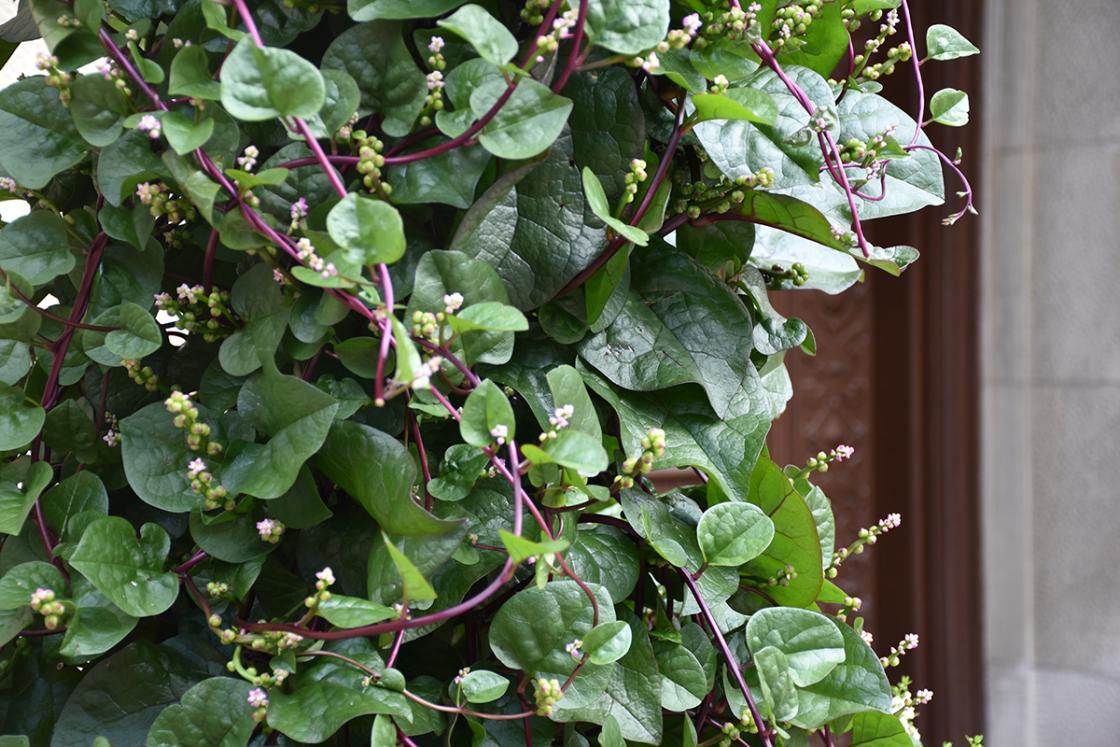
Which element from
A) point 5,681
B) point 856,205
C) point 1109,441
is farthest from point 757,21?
point 1109,441

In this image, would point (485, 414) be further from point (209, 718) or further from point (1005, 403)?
point (1005, 403)

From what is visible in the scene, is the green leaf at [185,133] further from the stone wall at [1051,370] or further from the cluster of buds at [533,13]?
the stone wall at [1051,370]

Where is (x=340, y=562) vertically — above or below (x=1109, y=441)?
above

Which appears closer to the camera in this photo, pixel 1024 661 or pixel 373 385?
pixel 373 385

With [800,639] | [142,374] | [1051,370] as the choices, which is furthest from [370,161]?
[1051,370]

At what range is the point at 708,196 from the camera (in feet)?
1.18

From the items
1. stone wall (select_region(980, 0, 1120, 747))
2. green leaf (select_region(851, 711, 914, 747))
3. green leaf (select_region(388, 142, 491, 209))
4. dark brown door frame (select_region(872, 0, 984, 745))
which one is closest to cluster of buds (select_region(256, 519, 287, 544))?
green leaf (select_region(388, 142, 491, 209))

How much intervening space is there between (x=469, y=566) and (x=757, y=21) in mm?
194

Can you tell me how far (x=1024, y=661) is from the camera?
1611 mm

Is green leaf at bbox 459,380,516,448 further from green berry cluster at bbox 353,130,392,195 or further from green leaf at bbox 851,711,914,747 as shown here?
green leaf at bbox 851,711,914,747

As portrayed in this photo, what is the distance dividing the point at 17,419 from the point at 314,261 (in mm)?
131

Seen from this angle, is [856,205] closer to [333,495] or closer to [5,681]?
[333,495]

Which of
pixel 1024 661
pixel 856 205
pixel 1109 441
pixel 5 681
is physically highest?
pixel 856 205

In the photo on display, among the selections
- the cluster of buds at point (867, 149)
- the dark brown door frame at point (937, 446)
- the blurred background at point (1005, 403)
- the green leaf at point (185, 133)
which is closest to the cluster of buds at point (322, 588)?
the green leaf at point (185, 133)
